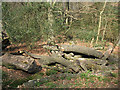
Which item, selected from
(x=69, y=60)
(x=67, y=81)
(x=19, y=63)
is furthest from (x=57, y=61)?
(x=67, y=81)

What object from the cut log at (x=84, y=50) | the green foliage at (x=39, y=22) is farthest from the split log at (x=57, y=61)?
the green foliage at (x=39, y=22)

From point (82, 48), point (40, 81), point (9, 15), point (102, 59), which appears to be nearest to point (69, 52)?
point (82, 48)

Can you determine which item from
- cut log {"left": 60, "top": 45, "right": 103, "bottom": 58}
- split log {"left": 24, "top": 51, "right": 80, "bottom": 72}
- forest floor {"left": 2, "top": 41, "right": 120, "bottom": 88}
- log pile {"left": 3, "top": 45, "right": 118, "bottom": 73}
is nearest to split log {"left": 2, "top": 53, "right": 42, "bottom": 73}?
log pile {"left": 3, "top": 45, "right": 118, "bottom": 73}

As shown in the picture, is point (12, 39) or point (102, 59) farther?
point (12, 39)

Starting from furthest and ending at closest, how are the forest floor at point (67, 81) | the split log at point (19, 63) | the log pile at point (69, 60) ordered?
1. the log pile at point (69, 60)
2. the split log at point (19, 63)
3. the forest floor at point (67, 81)

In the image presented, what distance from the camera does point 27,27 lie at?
37.2 ft

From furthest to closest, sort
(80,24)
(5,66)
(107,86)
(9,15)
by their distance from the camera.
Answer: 1. (80,24)
2. (9,15)
3. (5,66)
4. (107,86)

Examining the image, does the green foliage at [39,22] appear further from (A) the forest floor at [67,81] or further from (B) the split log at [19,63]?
(A) the forest floor at [67,81]

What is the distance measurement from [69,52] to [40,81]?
4.30 meters

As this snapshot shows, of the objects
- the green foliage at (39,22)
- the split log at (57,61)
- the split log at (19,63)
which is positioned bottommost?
the split log at (57,61)

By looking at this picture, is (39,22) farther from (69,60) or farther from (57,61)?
(69,60)

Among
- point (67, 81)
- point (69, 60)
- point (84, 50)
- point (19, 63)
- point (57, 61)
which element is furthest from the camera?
point (84, 50)

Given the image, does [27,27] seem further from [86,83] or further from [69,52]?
[86,83]

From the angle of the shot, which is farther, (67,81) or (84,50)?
(84,50)
